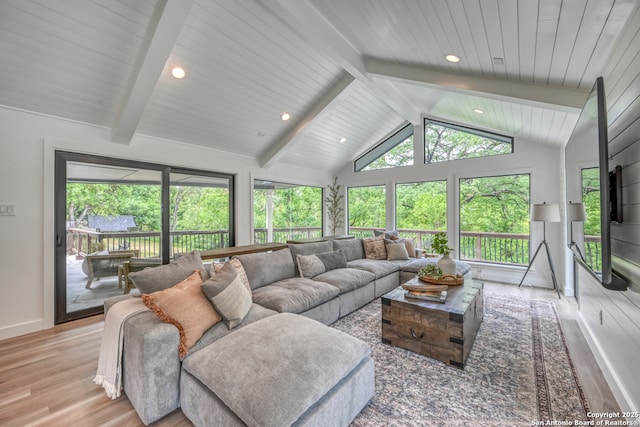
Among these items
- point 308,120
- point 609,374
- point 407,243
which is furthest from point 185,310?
point 407,243

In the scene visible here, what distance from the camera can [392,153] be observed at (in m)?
6.51

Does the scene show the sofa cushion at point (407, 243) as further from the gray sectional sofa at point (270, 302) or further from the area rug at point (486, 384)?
the area rug at point (486, 384)

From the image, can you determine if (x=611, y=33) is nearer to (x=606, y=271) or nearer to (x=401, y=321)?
(x=606, y=271)

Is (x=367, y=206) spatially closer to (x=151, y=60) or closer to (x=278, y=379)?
(x=151, y=60)

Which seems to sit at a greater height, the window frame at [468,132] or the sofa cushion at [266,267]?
the window frame at [468,132]

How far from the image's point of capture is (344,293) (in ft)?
10.9

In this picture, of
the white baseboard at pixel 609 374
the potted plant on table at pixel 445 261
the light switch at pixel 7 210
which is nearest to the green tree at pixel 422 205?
the potted plant on table at pixel 445 261

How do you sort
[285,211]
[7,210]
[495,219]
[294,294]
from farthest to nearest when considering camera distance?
[285,211] < [495,219] < [7,210] < [294,294]

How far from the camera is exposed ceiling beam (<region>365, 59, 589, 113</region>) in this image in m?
2.67

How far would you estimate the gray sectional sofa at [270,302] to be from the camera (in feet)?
5.49

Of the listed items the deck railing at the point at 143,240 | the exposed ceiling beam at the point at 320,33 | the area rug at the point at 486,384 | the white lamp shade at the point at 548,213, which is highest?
Answer: the exposed ceiling beam at the point at 320,33

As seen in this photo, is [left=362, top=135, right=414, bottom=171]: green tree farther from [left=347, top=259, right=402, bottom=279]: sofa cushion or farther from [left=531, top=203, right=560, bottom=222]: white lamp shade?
[left=347, top=259, right=402, bottom=279]: sofa cushion

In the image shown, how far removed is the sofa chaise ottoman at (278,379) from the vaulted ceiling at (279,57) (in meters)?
2.56

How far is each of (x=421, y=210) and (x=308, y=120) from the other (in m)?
3.27
